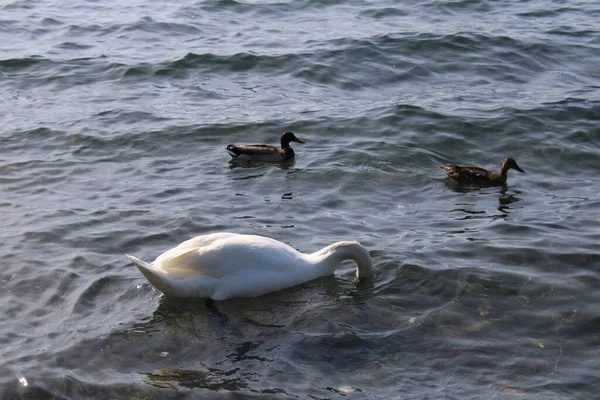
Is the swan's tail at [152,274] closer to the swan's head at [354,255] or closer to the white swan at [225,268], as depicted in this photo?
the white swan at [225,268]

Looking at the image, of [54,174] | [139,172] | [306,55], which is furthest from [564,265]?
[306,55]

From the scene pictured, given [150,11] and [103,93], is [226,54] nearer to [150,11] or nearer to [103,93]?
[103,93]

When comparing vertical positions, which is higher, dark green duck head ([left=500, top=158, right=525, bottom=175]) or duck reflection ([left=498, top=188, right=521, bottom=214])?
dark green duck head ([left=500, top=158, right=525, bottom=175])

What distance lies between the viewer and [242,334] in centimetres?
707

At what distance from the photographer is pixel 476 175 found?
11008mm

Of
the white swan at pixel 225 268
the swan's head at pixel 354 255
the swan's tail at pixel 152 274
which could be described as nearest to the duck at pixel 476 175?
the swan's head at pixel 354 255

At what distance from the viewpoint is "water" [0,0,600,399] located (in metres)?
6.57

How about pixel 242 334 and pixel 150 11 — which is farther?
pixel 150 11

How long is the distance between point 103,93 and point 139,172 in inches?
159

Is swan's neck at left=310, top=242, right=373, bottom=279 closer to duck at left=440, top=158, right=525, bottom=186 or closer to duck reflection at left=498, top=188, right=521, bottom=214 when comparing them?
duck reflection at left=498, top=188, right=521, bottom=214

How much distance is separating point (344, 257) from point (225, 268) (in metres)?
1.12

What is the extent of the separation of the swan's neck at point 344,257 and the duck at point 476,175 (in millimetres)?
3207

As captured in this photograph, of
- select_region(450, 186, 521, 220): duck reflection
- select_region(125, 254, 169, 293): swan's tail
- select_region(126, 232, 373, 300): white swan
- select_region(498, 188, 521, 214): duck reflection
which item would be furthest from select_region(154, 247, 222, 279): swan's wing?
select_region(498, 188, 521, 214): duck reflection

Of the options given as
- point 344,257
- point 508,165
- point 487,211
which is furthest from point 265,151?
point 344,257
